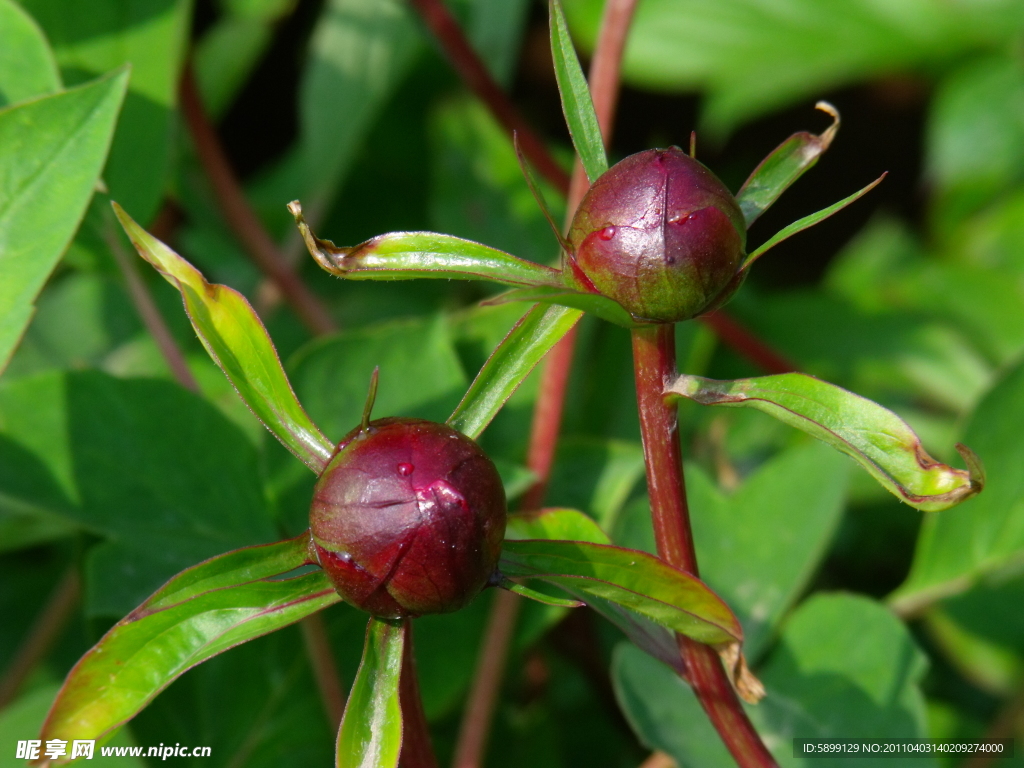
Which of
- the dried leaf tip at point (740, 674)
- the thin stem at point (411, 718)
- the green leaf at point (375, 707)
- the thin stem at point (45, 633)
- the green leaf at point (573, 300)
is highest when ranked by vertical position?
the green leaf at point (573, 300)

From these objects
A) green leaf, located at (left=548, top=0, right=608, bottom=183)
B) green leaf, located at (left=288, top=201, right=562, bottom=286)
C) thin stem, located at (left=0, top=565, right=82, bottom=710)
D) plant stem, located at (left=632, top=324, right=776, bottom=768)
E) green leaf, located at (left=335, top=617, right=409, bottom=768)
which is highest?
green leaf, located at (left=548, top=0, right=608, bottom=183)

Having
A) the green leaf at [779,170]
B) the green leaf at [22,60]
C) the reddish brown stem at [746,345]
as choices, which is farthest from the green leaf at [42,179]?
the reddish brown stem at [746,345]

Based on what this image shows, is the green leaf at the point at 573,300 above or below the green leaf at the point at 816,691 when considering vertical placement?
above

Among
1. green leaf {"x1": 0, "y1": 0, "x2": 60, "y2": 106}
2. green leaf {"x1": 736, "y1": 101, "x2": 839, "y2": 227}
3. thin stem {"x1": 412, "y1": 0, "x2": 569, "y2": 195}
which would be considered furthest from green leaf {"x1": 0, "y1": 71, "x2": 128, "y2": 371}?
thin stem {"x1": 412, "y1": 0, "x2": 569, "y2": 195}

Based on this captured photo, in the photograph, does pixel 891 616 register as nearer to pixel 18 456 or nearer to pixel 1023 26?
pixel 18 456

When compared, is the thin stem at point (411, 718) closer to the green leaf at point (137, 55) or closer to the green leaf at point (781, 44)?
the green leaf at point (137, 55)

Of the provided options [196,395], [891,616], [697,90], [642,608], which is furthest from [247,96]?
[642,608]

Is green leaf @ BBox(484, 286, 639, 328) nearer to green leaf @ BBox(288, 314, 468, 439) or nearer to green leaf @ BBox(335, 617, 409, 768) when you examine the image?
green leaf @ BBox(335, 617, 409, 768)
